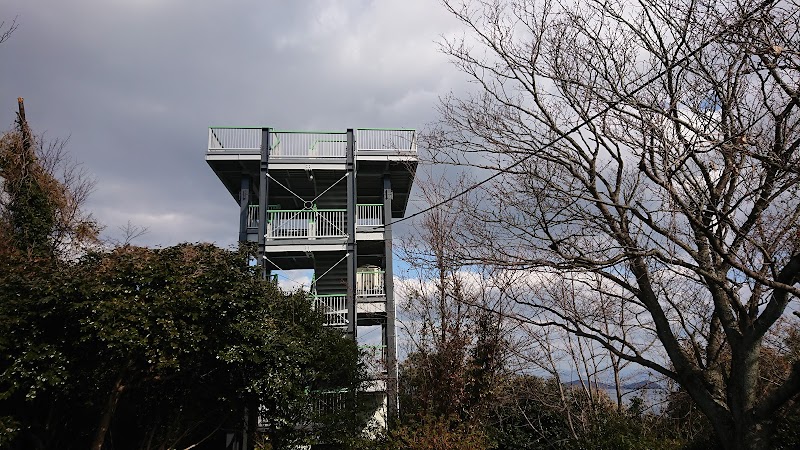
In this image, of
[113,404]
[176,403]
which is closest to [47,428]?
[113,404]

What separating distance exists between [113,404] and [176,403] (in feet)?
5.89

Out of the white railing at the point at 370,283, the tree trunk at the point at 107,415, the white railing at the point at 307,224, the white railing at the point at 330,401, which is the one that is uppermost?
the white railing at the point at 307,224

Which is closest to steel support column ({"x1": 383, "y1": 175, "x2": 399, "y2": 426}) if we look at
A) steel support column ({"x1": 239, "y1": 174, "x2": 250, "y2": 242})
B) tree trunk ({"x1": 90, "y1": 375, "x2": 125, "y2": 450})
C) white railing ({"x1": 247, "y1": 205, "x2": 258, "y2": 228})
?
white railing ({"x1": 247, "y1": 205, "x2": 258, "y2": 228})

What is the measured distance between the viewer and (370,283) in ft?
52.6

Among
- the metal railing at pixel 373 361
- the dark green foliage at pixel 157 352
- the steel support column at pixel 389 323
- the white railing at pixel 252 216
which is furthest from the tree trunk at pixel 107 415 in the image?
the white railing at pixel 252 216

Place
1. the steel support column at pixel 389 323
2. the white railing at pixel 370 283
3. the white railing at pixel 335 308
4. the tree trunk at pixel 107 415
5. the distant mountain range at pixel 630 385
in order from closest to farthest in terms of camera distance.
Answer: the tree trunk at pixel 107 415, the distant mountain range at pixel 630 385, the steel support column at pixel 389 323, the white railing at pixel 335 308, the white railing at pixel 370 283

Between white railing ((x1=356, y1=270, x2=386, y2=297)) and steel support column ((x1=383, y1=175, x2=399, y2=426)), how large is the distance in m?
0.39

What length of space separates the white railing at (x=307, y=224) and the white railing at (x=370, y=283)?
1404 mm

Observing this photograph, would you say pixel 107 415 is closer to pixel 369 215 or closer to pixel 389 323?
pixel 389 323

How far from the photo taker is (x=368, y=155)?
52.5ft

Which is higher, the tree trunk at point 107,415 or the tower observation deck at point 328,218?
the tower observation deck at point 328,218

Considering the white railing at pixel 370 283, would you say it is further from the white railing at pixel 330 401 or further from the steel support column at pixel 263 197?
the white railing at pixel 330 401

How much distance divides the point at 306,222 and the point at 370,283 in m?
2.56

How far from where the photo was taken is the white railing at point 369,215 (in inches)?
639
